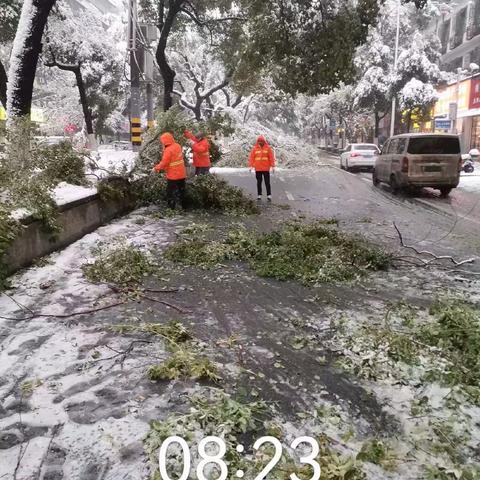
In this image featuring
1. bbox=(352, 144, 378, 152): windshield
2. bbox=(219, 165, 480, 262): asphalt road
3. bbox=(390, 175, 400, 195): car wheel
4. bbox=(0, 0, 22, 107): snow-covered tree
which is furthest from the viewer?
bbox=(352, 144, 378, 152): windshield

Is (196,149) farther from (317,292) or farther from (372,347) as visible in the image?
(372,347)

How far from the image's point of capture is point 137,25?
15.5 m

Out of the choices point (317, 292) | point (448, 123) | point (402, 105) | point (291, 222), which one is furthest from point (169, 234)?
point (402, 105)

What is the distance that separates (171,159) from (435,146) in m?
8.16

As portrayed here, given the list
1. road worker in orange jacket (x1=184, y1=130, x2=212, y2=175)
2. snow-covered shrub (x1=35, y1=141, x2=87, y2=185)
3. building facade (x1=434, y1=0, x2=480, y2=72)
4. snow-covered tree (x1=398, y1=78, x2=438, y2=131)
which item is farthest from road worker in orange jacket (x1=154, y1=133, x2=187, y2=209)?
building facade (x1=434, y1=0, x2=480, y2=72)

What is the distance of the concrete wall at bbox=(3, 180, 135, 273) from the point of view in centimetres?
595

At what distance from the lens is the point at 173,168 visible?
10562 mm

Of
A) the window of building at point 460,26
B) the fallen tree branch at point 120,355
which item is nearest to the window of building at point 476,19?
the window of building at point 460,26

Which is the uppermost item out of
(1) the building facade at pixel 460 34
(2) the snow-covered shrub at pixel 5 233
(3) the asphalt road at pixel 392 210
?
(1) the building facade at pixel 460 34

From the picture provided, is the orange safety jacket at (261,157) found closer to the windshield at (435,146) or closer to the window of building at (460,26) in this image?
the windshield at (435,146)
